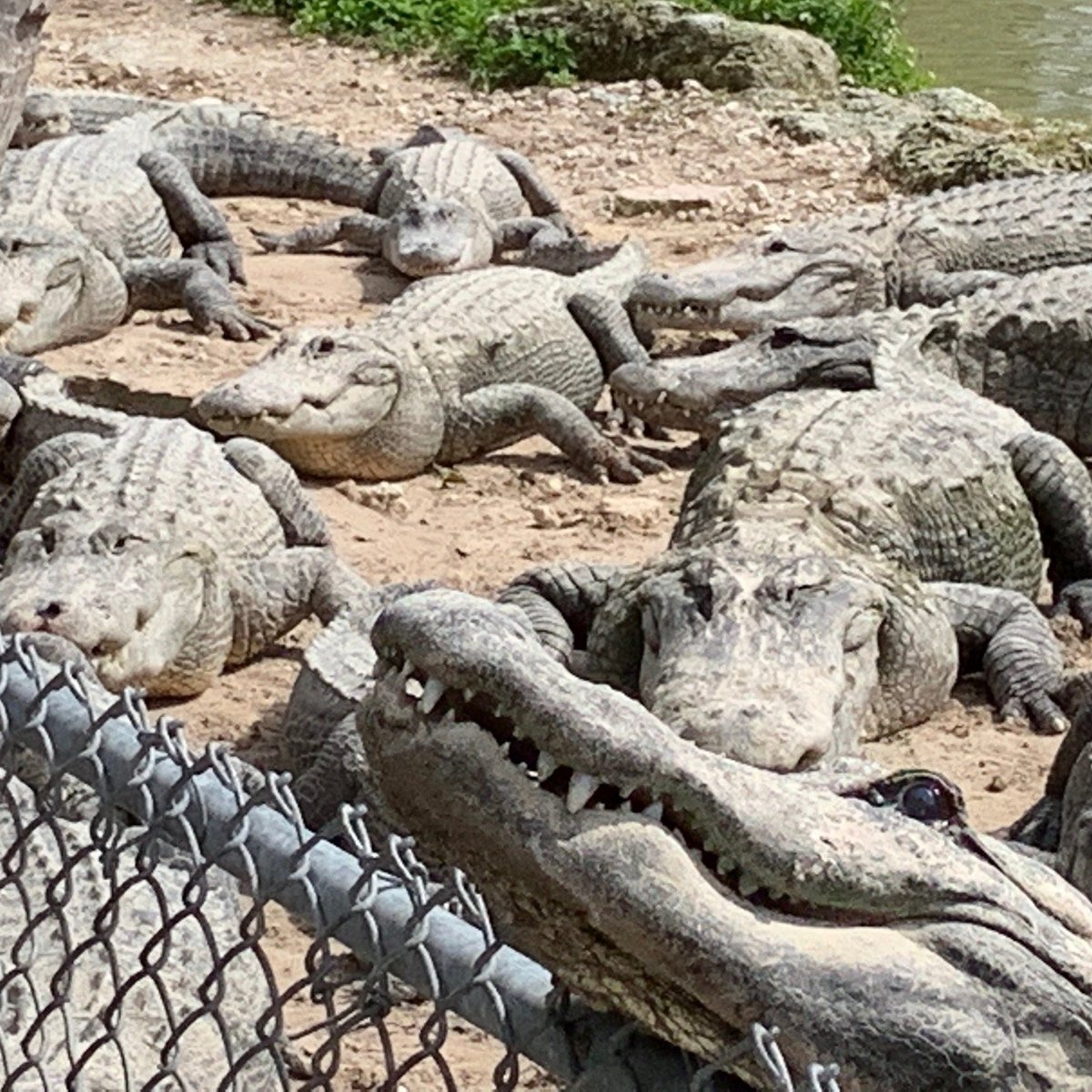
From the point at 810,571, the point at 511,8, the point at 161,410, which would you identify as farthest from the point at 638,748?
the point at 511,8

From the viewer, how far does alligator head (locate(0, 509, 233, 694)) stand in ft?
17.3

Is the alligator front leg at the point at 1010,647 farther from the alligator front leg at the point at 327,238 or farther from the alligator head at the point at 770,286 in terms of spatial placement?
the alligator front leg at the point at 327,238

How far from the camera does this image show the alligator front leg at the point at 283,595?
5945 millimetres

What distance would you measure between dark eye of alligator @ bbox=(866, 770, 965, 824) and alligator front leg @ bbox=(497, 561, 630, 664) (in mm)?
3773

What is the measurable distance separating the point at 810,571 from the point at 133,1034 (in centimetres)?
259

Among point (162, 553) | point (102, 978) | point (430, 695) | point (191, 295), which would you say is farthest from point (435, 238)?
point (430, 695)

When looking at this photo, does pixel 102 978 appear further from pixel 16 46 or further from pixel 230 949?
pixel 16 46

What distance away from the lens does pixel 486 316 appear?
7.96 meters

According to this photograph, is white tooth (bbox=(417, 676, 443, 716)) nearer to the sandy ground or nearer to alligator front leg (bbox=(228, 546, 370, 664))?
the sandy ground

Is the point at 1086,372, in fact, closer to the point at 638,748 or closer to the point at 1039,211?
the point at 1039,211

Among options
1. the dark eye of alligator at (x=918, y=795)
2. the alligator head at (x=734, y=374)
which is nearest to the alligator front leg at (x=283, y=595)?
the alligator head at (x=734, y=374)

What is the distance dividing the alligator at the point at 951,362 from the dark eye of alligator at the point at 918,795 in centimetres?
534

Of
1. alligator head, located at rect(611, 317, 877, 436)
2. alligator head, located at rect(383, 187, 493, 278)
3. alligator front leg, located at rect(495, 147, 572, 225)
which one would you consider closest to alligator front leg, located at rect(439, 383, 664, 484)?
alligator head, located at rect(611, 317, 877, 436)

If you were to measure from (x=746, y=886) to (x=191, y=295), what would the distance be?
23.2 feet
